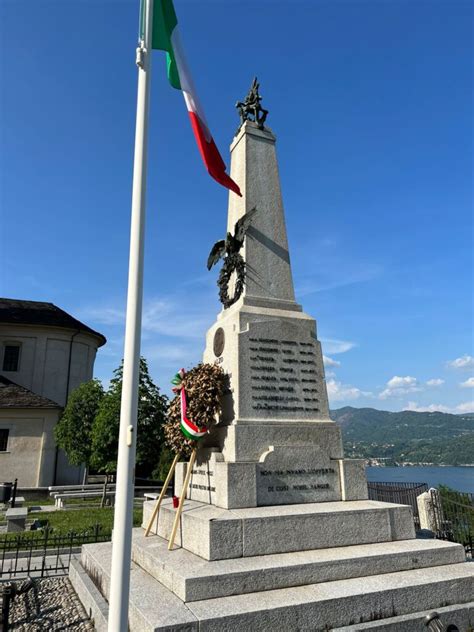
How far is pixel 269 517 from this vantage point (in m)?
6.19

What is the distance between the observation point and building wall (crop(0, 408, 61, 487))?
27.9 meters

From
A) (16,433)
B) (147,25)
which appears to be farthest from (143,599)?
(16,433)

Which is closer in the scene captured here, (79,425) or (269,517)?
(269,517)

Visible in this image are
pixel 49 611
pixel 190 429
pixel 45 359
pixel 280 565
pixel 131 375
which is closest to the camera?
pixel 131 375

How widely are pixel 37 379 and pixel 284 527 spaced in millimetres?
32607

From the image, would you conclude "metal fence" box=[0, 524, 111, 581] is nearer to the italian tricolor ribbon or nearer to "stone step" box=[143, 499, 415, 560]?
"stone step" box=[143, 499, 415, 560]

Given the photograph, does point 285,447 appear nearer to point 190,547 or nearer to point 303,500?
point 303,500

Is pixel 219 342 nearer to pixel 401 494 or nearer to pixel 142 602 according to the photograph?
pixel 142 602

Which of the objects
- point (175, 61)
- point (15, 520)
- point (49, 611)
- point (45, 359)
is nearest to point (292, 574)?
point (49, 611)

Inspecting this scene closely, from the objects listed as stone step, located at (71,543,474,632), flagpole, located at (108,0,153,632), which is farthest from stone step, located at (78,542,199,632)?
flagpole, located at (108,0,153,632)

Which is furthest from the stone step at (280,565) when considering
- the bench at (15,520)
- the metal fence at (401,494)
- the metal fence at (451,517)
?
the bench at (15,520)

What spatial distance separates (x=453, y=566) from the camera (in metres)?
6.33

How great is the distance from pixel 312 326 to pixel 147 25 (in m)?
5.79

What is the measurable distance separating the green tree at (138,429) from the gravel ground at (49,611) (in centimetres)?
1491
